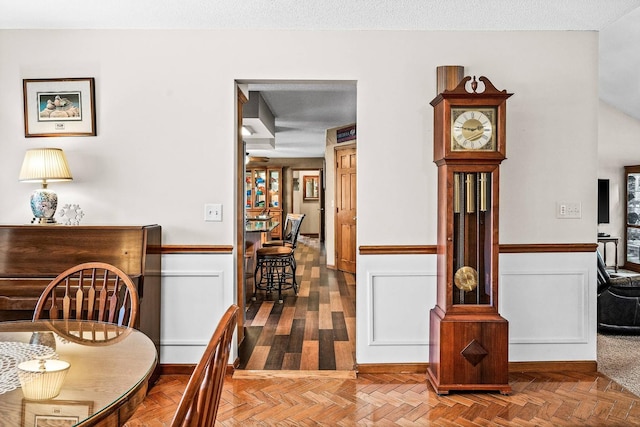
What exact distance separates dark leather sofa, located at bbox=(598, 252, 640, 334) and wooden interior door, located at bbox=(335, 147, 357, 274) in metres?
3.75

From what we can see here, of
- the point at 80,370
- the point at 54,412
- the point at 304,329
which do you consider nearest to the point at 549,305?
the point at 304,329

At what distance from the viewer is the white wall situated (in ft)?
10.5

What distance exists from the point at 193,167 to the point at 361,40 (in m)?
1.46

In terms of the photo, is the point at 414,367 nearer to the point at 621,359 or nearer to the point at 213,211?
the point at 621,359

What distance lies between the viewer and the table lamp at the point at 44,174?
2994mm

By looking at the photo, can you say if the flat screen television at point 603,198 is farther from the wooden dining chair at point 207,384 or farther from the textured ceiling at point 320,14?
the wooden dining chair at point 207,384

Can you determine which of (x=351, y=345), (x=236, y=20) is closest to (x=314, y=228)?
(x=351, y=345)

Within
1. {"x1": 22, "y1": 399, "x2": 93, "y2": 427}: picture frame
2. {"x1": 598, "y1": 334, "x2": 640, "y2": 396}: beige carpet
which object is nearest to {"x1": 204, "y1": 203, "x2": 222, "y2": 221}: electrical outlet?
{"x1": 22, "y1": 399, "x2": 93, "y2": 427}: picture frame

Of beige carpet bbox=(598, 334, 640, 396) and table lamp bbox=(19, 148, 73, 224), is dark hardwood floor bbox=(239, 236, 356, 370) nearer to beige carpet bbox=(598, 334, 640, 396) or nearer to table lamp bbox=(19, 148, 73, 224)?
table lamp bbox=(19, 148, 73, 224)

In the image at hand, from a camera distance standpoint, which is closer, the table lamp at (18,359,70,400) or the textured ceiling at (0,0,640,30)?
the table lamp at (18,359,70,400)

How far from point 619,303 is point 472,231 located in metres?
2.09

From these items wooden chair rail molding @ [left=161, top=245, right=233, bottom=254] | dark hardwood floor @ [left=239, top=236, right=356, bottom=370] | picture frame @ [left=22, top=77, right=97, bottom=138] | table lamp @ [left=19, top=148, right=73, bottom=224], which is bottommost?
dark hardwood floor @ [left=239, top=236, right=356, bottom=370]

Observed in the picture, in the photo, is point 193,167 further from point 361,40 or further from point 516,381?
point 516,381

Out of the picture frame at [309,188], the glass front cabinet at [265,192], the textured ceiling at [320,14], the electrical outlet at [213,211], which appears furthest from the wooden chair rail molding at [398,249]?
the picture frame at [309,188]
